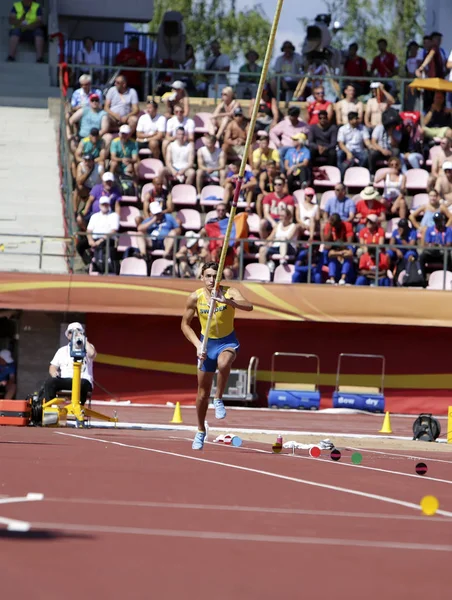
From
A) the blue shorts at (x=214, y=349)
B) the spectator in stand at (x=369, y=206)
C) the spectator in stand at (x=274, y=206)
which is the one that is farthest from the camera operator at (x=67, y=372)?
the spectator in stand at (x=369, y=206)

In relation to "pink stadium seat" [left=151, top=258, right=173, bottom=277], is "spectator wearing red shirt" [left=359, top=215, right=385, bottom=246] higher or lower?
higher

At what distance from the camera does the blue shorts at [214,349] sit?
Answer: 47.3 feet

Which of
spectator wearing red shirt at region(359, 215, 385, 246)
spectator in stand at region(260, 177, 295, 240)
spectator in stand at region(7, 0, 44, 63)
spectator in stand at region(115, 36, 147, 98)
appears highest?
spectator in stand at region(7, 0, 44, 63)

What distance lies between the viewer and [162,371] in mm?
27453

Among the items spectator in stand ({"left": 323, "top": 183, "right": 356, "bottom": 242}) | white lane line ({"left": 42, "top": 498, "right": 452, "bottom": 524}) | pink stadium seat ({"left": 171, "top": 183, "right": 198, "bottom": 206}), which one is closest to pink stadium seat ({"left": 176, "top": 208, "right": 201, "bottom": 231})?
pink stadium seat ({"left": 171, "top": 183, "right": 198, "bottom": 206})

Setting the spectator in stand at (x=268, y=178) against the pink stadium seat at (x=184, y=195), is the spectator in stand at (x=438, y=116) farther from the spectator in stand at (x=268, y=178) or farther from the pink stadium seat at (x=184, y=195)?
the pink stadium seat at (x=184, y=195)

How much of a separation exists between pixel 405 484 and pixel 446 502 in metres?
1.41

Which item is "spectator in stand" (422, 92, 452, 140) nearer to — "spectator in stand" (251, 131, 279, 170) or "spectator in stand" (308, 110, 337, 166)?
"spectator in stand" (308, 110, 337, 166)

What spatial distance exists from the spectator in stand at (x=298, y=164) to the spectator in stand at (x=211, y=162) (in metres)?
1.42

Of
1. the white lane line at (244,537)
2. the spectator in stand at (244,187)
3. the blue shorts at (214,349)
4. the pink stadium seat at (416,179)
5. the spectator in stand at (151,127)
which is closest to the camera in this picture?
the white lane line at (244,537)

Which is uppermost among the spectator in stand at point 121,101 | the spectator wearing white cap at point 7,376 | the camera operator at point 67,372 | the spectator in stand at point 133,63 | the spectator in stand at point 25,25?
the spectator in stand at point 25,25

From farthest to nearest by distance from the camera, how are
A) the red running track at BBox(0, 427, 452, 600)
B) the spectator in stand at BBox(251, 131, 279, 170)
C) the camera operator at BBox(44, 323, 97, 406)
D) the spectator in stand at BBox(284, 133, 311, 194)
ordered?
the spectator in stand at BBox(251, 131, 279, 170), the spectator in stand at BBox(284, 133, 311, 194), the camera operator at BBox(44, 323, 97, 406), the red running track at BBox(0, 427, 452, 600)

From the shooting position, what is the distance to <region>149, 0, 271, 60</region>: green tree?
216 ft

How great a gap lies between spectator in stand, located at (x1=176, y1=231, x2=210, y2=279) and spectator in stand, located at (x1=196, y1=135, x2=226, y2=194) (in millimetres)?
2507
